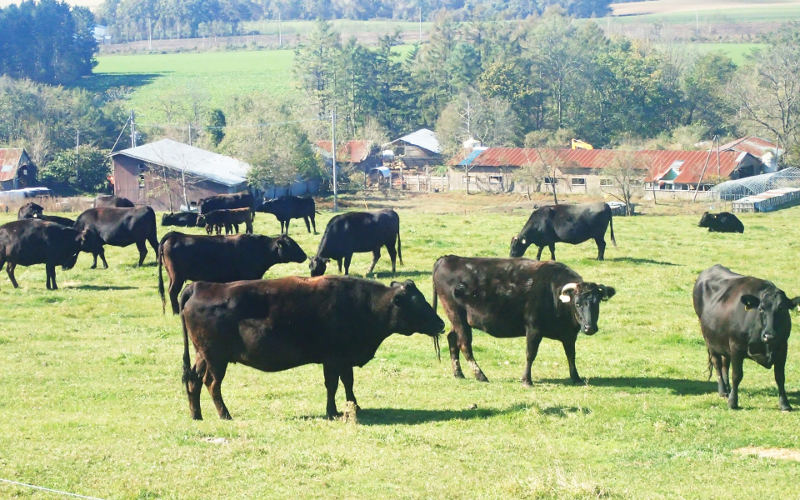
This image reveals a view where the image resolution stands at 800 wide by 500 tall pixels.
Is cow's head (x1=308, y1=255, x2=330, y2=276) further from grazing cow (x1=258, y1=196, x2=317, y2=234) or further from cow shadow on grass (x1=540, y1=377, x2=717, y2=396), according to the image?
grazing cow (x1=258, y1=196, x2=317, y2=234)

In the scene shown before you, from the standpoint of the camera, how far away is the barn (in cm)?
6512

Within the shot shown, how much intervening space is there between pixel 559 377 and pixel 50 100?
9368 centimetres

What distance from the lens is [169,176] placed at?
2598 inches

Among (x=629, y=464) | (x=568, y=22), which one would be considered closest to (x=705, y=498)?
(x=629, y=464)

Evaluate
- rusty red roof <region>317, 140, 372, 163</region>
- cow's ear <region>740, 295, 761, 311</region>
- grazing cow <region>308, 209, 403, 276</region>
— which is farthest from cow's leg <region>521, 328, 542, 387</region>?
rusty red roof <region>317, 140, 372, 163</region>

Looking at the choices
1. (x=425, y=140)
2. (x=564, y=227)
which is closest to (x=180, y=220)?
(x=564, y=227)

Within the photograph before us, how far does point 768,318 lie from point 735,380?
1.07 metres

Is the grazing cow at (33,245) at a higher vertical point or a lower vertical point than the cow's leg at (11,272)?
higher

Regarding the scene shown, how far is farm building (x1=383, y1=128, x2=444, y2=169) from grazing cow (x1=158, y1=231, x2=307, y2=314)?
79.0 meters

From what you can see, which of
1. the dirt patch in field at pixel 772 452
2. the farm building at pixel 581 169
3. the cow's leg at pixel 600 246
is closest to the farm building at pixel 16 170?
the farm building at pixel 581 169

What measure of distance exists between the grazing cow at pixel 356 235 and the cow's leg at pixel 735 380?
46.8 ft

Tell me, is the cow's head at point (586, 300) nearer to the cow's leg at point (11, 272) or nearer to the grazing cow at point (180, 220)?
the cow's leg at point (11, 272)

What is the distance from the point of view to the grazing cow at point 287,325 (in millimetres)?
13422

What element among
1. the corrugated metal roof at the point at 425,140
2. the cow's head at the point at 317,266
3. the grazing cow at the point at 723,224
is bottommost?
the corrugated metal roof at the point at 425,140
